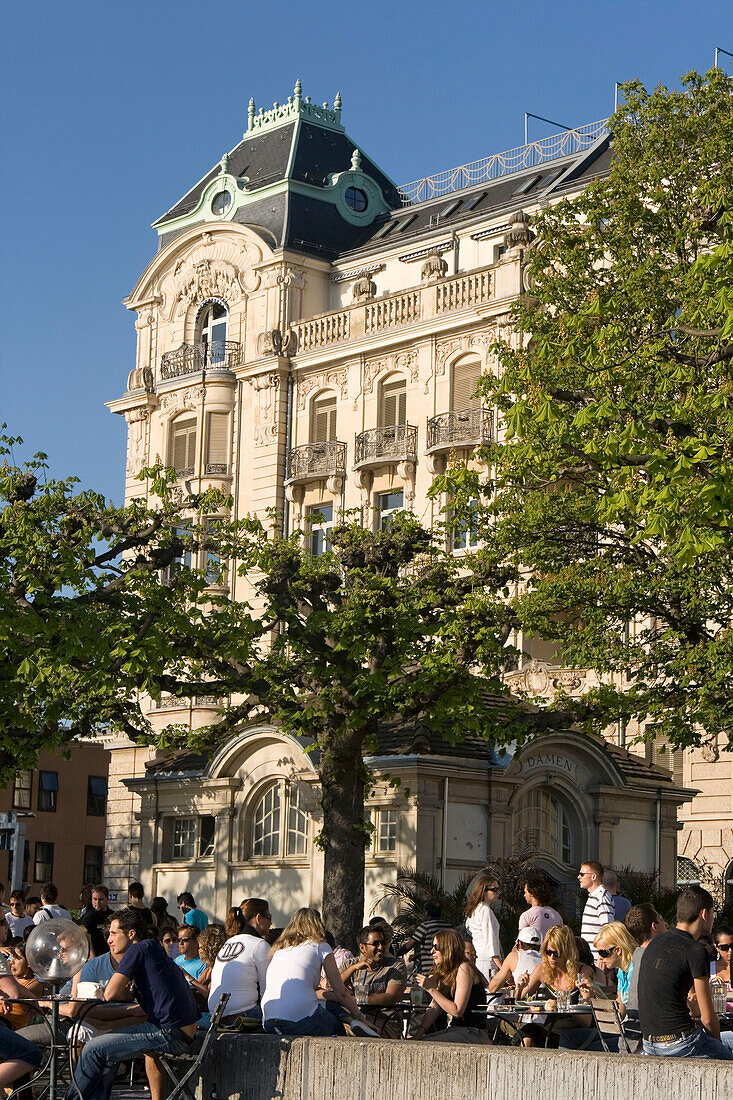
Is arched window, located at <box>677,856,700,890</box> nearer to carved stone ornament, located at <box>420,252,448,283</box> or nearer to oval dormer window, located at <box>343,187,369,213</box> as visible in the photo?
carved stone ornament, located at <box>420,252,448,283</box>

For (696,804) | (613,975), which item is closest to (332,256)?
(696,804)

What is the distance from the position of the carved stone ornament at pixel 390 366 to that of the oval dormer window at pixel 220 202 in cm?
1033

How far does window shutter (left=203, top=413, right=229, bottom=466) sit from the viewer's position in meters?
56.9

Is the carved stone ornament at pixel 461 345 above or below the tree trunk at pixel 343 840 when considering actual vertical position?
above

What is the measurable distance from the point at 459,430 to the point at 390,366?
14.5ft

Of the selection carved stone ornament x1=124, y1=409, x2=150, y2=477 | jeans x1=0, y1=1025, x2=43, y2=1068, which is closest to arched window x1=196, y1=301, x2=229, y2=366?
carved stone ornament x1=124, y1=409, x2=150, y2=477

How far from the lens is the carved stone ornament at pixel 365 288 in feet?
175

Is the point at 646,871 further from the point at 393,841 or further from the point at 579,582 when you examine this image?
the point at 579,582

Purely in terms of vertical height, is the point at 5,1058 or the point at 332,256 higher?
the point at 332,256

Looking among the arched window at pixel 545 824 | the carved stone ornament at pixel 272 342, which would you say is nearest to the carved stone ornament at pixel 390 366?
the carved stone ornament at pixel 272 342

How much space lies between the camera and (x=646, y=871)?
30.5 m

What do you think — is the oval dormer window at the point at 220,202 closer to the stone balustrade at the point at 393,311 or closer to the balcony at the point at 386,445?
the stone balustrade at the point at 393,311

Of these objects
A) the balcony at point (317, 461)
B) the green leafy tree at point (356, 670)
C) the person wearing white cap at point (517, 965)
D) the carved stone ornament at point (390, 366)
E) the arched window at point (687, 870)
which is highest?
the carved stone ornament at point (390, 366)

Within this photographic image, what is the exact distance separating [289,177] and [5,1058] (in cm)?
4865
